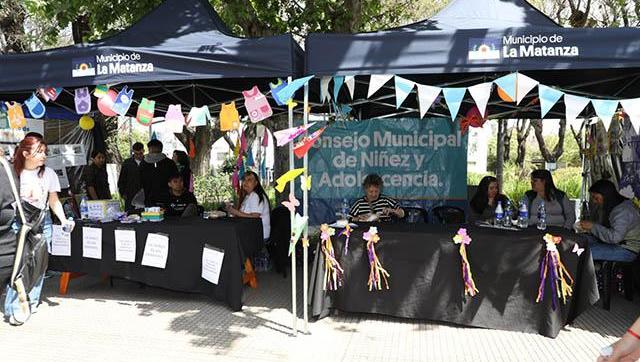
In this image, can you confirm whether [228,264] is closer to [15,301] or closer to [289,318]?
[289,318]

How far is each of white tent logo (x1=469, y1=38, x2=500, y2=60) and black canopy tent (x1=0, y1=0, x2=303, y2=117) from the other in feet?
4.19

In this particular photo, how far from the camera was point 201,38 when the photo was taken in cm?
397

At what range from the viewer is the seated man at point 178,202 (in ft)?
17.5

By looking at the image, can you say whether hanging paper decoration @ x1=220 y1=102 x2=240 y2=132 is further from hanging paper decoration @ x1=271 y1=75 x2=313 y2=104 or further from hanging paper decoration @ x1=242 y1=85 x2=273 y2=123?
hanging paper decoration @ x1=271 y1=75 x2=313 y2=104

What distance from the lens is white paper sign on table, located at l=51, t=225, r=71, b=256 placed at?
4.69 m

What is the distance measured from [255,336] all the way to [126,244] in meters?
1.61

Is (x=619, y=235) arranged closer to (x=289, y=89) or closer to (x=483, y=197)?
(x=483, y=197)

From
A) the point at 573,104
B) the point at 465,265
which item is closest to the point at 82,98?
the point at 465,265

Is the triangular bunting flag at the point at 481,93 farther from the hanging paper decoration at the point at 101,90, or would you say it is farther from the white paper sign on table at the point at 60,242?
the white paper sign on table at the point at 60,242

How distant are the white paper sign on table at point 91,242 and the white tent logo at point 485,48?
139 inches

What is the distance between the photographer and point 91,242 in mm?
4625

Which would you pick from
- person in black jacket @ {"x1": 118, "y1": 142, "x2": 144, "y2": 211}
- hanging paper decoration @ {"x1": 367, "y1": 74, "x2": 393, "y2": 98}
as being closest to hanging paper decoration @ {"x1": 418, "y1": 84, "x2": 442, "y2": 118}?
hanging paper decoration @ {"x1": 367, "y1": 74, "x2": 393, "y2": 98}

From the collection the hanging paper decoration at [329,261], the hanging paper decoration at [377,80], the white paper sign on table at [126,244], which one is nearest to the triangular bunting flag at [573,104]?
the hanging paper decoration at [377,80]

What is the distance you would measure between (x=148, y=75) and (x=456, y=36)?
7.69 feet
